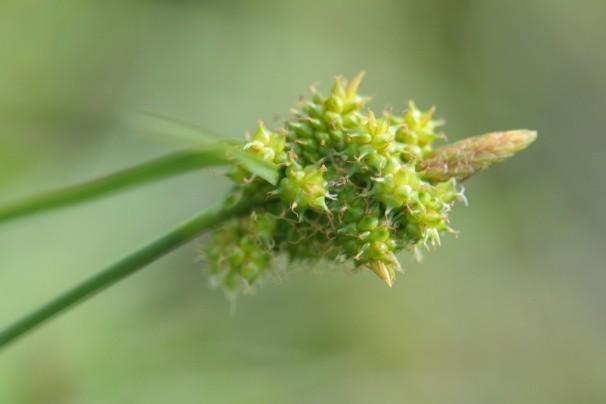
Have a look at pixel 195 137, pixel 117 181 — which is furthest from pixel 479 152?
Answer: pixel 117 181

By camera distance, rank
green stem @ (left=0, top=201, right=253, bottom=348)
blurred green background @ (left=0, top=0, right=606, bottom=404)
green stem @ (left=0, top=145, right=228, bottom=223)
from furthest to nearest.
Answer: blurred green background @ (left=0, top=0, right=606, bottom=404)
green stem @ (left=0, top=201, right=253, bottom=348)
green stem @ (left=0, top=145, right=228, bottom=223)

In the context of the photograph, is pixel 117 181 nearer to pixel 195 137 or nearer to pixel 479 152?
pixel 195 137

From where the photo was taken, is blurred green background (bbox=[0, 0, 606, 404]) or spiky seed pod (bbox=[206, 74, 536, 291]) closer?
spiky seed pod (bbox=[206, 74, 536, 291])

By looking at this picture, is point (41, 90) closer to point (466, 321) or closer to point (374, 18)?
point (374, 18)

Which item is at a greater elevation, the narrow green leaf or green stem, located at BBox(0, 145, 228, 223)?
the narrow green leaf

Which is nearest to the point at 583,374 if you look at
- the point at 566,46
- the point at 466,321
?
the point at 466,321

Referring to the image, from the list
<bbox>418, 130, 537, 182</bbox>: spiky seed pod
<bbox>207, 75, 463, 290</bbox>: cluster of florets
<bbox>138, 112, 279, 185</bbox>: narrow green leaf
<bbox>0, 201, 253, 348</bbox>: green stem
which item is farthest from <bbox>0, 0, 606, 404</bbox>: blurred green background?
<bbox>418, 130, 537, 182</bbox>: spiky seed pod

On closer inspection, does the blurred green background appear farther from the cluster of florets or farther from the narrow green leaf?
the narrow green leaf
